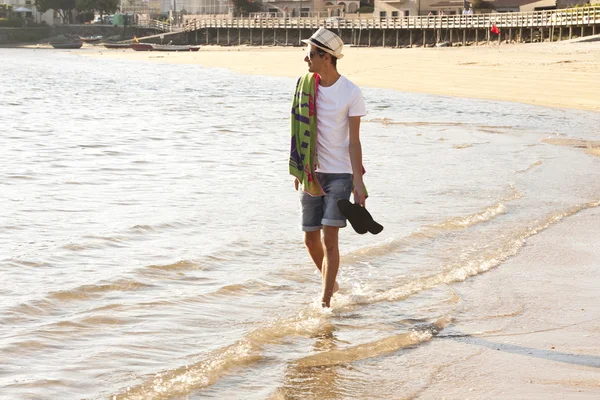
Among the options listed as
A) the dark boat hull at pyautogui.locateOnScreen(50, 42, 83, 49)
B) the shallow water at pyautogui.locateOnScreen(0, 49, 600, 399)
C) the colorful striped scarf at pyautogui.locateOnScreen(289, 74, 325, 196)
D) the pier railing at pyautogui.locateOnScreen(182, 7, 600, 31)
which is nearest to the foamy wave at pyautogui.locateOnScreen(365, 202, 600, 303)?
the shallow water at pyautogui.locateOnScreen(0, 49, 600, 399)

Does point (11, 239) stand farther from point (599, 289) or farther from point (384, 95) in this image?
point (384, 95)

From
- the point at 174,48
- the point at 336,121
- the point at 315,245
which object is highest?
the point at 174,48

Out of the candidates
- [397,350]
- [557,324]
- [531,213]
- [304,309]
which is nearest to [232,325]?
[304,309]

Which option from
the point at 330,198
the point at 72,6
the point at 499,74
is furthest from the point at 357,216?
the point at 72,6

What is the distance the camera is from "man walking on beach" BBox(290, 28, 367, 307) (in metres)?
4.94

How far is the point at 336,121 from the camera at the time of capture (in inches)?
198

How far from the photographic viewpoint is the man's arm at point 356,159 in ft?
16.3

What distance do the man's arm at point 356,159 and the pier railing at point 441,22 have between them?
47331 mm

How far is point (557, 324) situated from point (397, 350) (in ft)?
3.37

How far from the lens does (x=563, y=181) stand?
10453mm

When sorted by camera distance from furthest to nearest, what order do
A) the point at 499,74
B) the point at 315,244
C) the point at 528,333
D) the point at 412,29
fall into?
the point at 412,29 → the point at 499,74 → the point at 315,244 → the point at 528,333

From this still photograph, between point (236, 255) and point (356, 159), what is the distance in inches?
89.9

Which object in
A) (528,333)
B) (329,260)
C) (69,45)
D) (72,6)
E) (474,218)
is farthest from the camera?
(72,6)

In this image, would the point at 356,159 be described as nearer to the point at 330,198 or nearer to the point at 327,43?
the point at 330,198
